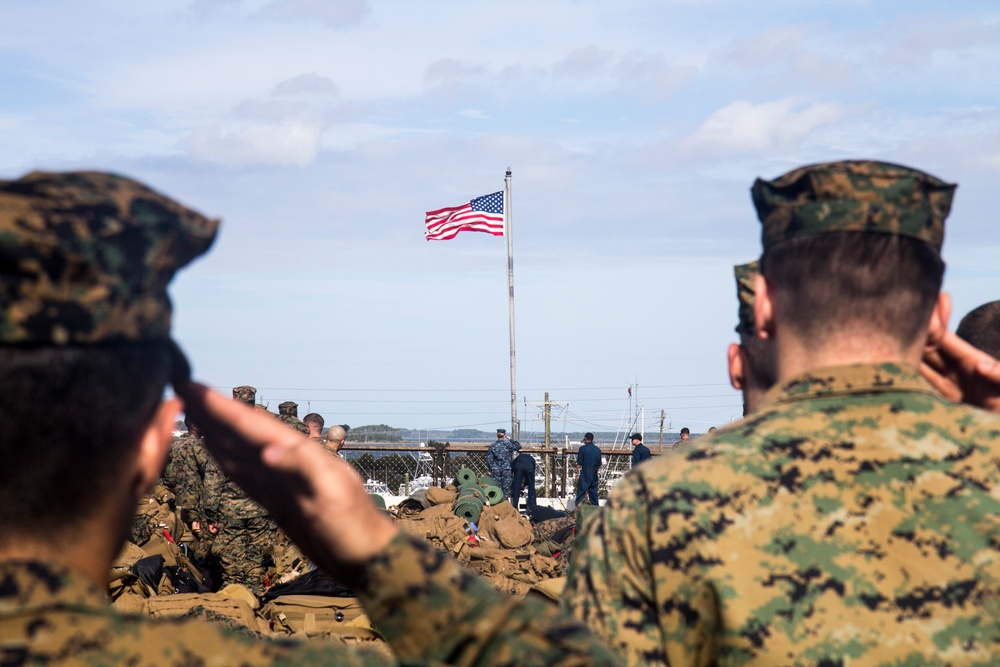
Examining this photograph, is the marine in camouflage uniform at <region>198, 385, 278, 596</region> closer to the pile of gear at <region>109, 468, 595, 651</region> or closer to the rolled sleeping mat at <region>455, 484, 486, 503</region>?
the pile of gear at <region>109, 468, 595, 651</region>

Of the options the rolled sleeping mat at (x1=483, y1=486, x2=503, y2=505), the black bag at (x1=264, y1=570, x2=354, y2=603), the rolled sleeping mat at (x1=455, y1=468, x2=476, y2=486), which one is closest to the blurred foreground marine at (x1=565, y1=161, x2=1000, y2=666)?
the black bag at (x1=264, y1=570, x2=354, y2=603)

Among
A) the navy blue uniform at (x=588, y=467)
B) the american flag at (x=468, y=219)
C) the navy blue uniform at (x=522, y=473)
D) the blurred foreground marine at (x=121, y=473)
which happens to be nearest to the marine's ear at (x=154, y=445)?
the blurred foreground marine at (x=121, y=473)

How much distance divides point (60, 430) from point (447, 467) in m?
22.7

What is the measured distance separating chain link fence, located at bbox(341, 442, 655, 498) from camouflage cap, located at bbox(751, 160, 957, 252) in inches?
780

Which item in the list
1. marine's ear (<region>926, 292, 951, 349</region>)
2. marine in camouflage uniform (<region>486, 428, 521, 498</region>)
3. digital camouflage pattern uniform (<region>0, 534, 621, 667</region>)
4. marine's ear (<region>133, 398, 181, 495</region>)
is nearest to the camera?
digital camouflage pattern uniform (<region>0, 534, 621, 667</region>)

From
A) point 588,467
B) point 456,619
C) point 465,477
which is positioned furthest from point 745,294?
point 588,467

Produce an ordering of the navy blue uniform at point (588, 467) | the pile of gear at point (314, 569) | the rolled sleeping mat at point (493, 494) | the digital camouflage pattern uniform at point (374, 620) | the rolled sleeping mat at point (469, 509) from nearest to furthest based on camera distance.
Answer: the digital camouflage pattern uniform at point (374, 620) < the pile of gear at point (314, 569) < the rolled sleeping mat at point (469, 509) < the rolled sleeping mat at point (493, 494) < the navy blue uniform at point (588, 467)

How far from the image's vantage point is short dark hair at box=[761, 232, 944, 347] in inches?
86.0

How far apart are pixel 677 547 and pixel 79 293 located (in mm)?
1206

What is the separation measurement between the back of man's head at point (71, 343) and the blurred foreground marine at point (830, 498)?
107 cm

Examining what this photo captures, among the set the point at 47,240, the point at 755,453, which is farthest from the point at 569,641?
the point at 755,453

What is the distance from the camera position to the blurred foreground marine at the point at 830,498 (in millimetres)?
1986

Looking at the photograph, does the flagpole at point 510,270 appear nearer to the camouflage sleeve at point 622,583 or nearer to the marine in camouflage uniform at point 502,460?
the marine in camouflage uniform at point 502,460

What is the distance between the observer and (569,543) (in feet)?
39.1
